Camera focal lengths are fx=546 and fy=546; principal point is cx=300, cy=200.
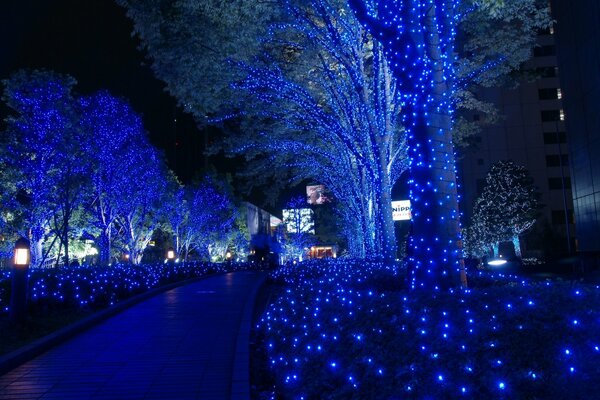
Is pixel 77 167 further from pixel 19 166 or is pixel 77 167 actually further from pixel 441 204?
pixel 441 204

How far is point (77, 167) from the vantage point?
17984 millimetres

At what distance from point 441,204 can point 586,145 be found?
25.9 metres

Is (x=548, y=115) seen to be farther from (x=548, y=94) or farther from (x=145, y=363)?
(x=145, y=363)

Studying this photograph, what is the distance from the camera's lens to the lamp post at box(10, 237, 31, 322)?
9016mm

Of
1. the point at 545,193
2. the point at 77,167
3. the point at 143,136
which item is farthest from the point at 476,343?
the point at 545,193

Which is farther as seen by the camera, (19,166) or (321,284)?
(19,166)

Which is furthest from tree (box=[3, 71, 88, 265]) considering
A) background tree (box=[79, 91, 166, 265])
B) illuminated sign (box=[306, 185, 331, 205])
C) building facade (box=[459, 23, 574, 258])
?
building facade (box=[459, 23, 574, 258])

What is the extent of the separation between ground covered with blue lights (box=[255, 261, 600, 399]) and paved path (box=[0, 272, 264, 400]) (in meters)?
0.88

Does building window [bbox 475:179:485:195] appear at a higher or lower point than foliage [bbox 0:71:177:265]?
higher

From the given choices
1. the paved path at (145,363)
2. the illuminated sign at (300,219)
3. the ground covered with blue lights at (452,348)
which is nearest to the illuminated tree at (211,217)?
the illuminated sign at (300,219)

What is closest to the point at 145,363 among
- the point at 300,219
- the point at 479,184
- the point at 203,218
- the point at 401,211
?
the point at 401,211

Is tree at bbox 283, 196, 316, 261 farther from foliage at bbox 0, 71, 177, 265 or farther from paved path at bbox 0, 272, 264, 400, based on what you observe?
paved path at bbox 0, 272, 264, 400

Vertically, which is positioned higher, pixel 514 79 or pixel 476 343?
pixel 514 79

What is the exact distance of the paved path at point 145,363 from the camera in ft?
19.8
